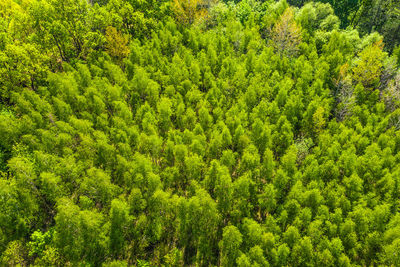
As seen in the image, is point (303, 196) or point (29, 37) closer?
point (303, 196)

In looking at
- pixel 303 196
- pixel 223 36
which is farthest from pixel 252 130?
pixel 223 36

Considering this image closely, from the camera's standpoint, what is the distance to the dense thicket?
41.0 m

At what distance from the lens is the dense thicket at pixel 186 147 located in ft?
135

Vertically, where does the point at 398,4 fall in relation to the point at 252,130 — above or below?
above

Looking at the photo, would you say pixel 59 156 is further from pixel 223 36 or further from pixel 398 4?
pixel 398 4

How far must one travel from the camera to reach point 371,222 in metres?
45.1

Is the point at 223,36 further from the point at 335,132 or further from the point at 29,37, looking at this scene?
the point at 29,37

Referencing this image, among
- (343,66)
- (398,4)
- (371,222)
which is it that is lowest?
(371,222)

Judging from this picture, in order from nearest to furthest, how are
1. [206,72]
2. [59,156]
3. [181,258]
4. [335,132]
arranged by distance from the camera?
[181,258] < [59,156] < [335,132] < [206,72]

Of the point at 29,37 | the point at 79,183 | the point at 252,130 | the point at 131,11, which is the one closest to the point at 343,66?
the point at 252,130

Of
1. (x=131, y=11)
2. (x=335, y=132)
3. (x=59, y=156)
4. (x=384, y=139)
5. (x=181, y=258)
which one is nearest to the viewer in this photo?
(x=181, y=258)

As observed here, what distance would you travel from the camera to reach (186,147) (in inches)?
2068

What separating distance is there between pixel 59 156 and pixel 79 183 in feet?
28.0

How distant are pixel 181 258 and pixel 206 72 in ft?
176
